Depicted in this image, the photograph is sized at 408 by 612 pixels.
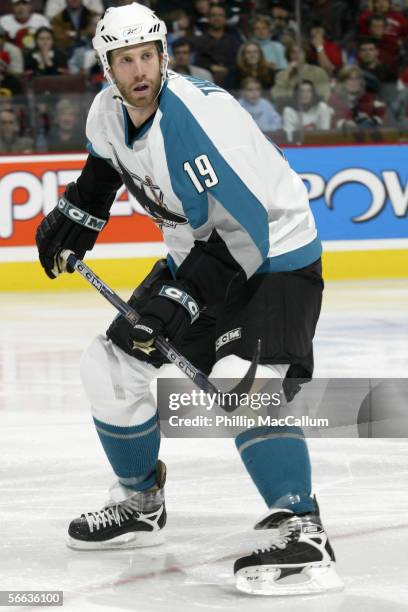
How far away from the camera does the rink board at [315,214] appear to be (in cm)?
768

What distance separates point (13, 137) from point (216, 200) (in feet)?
17.3

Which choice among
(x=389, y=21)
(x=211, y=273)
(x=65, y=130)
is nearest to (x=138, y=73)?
(x=211, y=273)

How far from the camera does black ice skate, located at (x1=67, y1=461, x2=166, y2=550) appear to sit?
3076mm

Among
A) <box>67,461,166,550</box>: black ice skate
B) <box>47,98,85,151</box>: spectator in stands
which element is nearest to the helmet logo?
<box>67,461,166,550</box>: black ice skate

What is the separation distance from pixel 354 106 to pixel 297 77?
1.32ft

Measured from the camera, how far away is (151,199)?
2.95m

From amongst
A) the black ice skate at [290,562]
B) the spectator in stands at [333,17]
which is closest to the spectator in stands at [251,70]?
the spectator in stands at [333,17]

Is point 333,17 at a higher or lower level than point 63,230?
lower

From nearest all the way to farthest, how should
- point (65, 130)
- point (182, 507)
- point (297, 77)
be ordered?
point (182, 507) → point (65, 130) → point (297, 77)

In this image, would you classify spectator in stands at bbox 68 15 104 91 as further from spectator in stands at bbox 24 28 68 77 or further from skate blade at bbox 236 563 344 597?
skate blade at bbox 236 563 344 597

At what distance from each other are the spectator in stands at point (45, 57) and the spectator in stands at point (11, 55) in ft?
0.13

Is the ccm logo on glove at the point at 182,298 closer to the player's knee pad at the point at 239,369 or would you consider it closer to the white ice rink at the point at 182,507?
the player's knee pad at the point at 239,369

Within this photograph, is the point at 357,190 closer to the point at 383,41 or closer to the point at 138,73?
the point at 383,41

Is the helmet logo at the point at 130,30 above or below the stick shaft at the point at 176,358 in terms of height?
above
